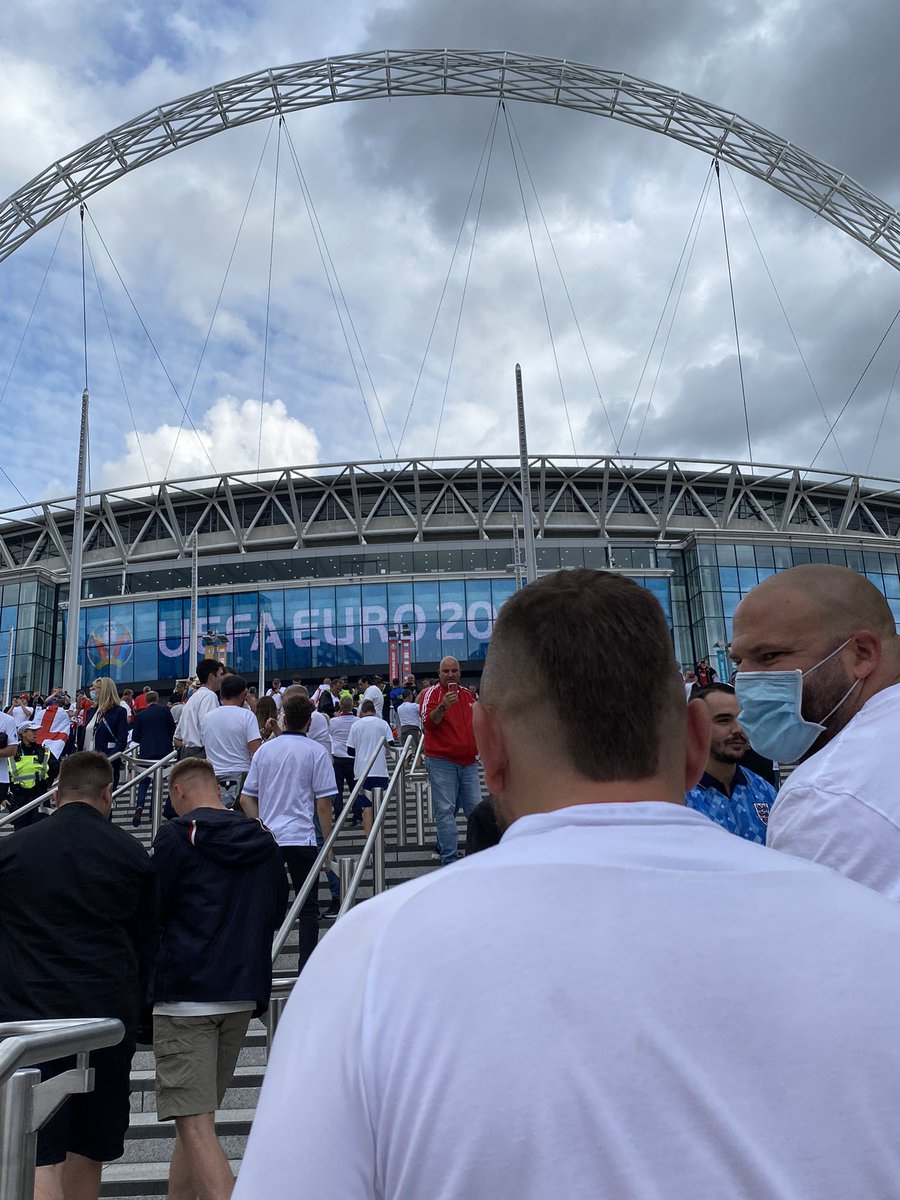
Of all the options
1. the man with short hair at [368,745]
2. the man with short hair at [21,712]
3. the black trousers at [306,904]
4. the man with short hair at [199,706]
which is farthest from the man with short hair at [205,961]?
A: the man with short hair at [21,712]

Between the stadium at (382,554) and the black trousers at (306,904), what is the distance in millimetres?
42675

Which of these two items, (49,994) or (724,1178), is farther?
(49,994)

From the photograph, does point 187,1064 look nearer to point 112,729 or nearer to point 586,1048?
point 586,1048

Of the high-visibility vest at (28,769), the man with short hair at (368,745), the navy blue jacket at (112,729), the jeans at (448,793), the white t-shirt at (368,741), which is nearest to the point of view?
the jeans at (448,793)

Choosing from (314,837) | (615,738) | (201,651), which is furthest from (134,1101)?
(201,651)

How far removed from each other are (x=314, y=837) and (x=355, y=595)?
46.6 meters

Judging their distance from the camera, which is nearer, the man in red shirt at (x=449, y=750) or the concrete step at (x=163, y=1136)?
the concrete step at (x=163, y=1136)

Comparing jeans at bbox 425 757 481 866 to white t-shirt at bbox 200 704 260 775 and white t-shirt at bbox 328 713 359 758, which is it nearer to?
white t-shirt at bbox 200 704 260 775

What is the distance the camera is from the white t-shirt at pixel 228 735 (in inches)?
364

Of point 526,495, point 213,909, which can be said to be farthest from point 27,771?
point 526,495

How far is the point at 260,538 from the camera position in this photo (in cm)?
5834

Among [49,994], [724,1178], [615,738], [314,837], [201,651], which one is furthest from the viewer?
[201,651]

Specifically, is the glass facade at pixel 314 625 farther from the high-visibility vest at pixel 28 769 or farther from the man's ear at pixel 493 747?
the man's ear at pixel 493 747

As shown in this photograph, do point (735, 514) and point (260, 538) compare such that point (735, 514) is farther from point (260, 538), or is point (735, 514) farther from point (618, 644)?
point (618, 644)
